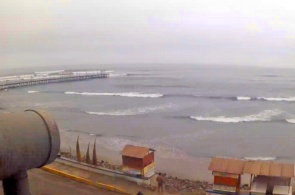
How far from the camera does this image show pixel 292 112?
37.0 metres

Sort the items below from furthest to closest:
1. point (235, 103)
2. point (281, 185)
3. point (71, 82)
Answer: point (71, 82) → point (235, 103) → point (281, 185)

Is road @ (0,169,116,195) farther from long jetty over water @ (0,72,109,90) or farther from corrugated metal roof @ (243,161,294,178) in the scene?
long jetty over water @ (0,72,109,90)

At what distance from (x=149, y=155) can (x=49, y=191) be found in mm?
4489

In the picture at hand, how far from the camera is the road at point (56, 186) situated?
981cm

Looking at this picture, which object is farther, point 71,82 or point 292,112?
point 71,82

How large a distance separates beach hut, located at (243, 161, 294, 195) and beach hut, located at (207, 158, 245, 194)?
306 millimetres

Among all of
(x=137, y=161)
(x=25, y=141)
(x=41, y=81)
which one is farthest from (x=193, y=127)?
(x=41, y=81)

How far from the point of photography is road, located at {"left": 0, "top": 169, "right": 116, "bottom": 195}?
386 inches

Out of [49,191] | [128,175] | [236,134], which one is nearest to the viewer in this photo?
[49,191]

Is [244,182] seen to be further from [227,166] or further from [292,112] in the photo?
[292,112]

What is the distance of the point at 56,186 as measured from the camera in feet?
33.6

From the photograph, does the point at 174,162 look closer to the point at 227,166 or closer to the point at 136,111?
the point at 227,166

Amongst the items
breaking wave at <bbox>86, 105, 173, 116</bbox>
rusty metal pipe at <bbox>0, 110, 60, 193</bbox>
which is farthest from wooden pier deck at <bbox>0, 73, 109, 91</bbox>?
rusty metal pipe at <bbox>0, 110, 60, 193</bbox>

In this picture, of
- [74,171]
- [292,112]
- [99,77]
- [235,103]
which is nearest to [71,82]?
[99,77]
